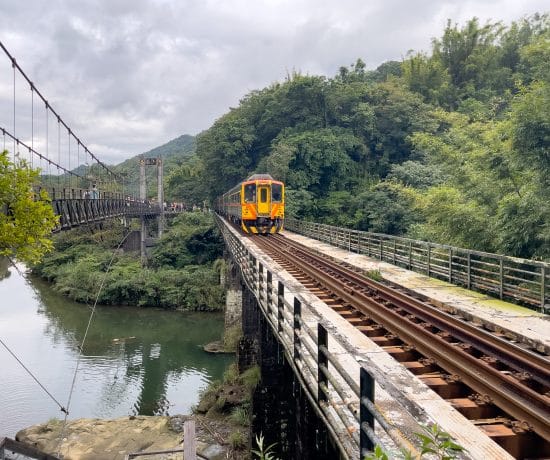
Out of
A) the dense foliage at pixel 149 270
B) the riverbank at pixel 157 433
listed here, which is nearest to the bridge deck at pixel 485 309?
the riverbank at pixel 157 433

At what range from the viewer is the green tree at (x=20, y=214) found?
722 cm

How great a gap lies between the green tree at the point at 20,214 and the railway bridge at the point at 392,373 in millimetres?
3925

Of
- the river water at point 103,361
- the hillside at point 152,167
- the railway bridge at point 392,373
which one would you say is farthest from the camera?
the hillside at point 152,167

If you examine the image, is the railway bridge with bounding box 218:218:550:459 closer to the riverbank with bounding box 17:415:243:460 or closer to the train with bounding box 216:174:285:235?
the riverbank with bounding box 17:415:243:460

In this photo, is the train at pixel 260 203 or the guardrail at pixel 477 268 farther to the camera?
the train at pixel 260 203

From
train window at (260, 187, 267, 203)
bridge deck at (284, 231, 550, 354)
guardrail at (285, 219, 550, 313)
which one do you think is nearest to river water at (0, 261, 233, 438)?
train window at (260, 187, 267, 203)

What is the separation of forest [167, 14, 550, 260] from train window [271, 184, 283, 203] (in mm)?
6633

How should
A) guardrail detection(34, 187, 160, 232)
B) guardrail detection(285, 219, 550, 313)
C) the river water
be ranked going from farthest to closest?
the river water < guardrail detection(34, 187, 160, 232) < guardrail detection(285, 219, 550, 313)

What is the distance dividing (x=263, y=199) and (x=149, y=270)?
14582mm

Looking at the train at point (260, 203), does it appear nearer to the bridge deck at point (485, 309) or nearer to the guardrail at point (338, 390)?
the bridge deck at point (485, 309)

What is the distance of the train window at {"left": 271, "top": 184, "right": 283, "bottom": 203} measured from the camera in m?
26.8

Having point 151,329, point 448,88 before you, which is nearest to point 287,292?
point 151,329

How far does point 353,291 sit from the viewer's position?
10.3m

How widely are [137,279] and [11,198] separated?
2786 cm
